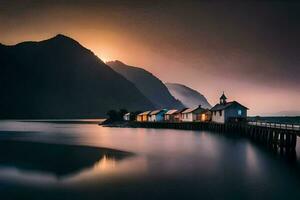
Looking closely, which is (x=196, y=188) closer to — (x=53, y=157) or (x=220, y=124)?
(x=53, y=157)

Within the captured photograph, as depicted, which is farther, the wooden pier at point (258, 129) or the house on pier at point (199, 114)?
the house on pier at point (199, 114)

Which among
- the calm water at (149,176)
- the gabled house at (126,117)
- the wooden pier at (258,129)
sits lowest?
the calm water at (149,176)

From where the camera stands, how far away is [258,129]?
62656mm

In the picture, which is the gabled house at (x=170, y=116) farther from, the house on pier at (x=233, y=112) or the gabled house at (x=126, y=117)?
the house on pier at (x=233, y=112)

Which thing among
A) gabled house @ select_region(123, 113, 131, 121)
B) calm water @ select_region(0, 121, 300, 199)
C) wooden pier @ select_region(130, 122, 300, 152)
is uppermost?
gabled house @ select_region(123, 113, 131, 121)

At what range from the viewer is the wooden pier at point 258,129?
146 ft

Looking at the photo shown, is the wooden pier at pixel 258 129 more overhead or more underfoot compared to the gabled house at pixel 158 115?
more underfoot

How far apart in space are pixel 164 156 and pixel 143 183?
16.3m

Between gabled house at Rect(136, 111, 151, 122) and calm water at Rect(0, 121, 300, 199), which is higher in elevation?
gabled house at Rect(136, 111, 151, 122)

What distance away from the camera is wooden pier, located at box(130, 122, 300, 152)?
4453cm

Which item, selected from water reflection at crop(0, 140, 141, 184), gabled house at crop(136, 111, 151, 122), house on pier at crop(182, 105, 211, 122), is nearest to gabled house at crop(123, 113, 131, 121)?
gabled house at crop(136, 111, 151, 122)

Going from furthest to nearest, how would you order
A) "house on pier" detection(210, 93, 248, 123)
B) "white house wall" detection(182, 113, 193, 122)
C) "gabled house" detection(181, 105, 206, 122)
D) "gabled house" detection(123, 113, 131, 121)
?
"gabled house" detection(123, 113, 131, 121)
"white house wall" detection(182, 113, 193, 122)
"gabled house" detection(181, 105, 206, 122)
"house on pier" detection(210, 93, 248, 123)

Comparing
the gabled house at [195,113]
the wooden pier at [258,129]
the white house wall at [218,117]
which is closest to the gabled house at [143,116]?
the wooden pier at [258,129]

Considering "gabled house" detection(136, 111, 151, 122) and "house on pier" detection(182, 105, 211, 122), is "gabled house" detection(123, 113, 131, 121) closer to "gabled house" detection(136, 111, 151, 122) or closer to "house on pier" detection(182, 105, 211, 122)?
"gabled house" detection(136, 111, 151, 122)
